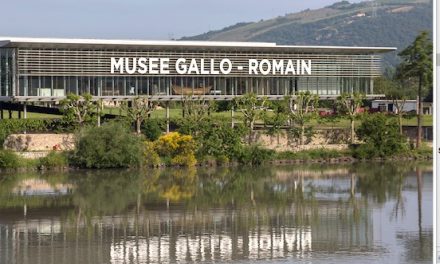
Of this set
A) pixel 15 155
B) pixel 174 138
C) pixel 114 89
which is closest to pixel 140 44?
pixel 114 89

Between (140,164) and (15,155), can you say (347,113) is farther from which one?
(15,155)

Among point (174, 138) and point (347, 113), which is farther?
point (347, 113)

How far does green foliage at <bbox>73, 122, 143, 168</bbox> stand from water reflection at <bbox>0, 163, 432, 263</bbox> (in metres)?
1.27

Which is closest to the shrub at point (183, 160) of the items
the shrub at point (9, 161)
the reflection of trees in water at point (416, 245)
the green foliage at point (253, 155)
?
the green foliage at point (253, 155)

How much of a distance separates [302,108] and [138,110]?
33.3 feet

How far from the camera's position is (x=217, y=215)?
27875mm

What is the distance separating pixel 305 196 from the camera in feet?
107

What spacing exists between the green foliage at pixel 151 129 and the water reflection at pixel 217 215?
4655mm

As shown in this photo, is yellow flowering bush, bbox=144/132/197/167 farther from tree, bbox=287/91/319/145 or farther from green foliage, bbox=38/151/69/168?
tree, bbox=287/91/319/145

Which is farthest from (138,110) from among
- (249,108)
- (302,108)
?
(302,108)

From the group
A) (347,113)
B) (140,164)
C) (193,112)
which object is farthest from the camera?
(347,113)

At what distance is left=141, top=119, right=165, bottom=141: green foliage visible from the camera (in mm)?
46531

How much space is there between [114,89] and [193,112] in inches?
176

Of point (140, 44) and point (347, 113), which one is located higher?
point (140, 44)
